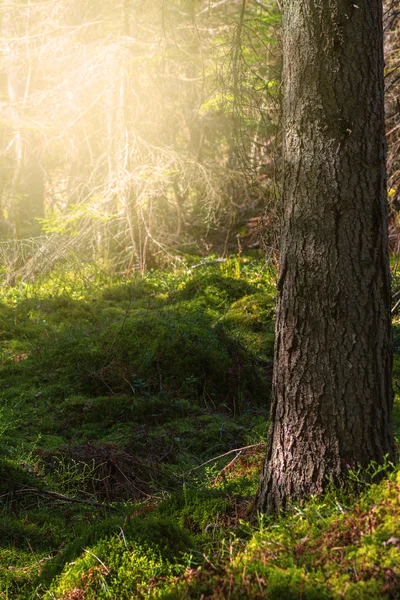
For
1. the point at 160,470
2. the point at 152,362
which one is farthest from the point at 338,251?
the point at 152,362

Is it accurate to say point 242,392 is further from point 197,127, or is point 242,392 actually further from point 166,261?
point 197,127

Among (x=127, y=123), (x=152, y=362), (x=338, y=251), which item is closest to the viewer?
(x=338, y=251)

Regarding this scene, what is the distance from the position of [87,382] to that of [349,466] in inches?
158

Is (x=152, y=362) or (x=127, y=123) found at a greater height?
(x=127, y=123)

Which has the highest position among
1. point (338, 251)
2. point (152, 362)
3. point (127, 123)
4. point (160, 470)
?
point (127, 123)

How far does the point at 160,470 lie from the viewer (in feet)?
14.6

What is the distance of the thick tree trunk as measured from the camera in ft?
9.36

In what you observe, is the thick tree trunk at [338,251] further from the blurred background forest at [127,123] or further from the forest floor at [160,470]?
the blurred background forest at [127,123]

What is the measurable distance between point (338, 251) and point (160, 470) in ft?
8.15

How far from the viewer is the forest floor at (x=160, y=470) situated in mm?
2453

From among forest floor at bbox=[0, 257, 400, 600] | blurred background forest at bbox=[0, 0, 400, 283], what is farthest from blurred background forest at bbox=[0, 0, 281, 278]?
forest floor at bbox=[0, 257, 400, 600]

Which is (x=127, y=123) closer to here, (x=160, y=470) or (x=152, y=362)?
(x=152, y=362)

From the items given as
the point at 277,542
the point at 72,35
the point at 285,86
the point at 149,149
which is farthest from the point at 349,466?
the point at 72,35

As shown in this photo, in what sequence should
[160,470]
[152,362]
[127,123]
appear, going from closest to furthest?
[160,470] → [152,362] → [127,123]
